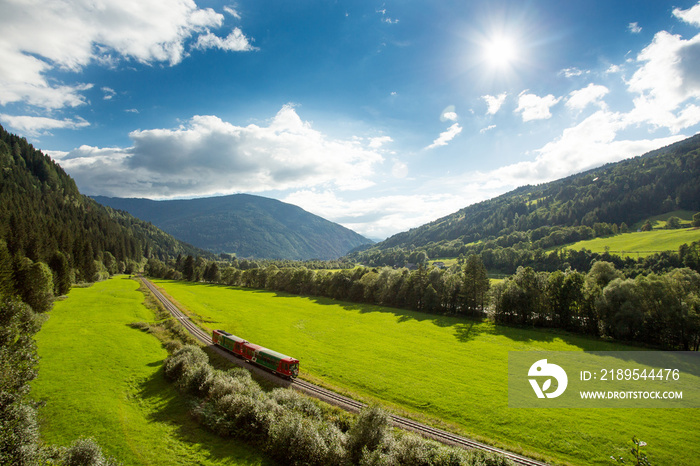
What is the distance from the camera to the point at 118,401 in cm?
3266

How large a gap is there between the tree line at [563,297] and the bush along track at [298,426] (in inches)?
2321

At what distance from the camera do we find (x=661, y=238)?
149m

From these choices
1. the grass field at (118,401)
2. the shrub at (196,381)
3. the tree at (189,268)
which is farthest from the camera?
the tree at (189,268)

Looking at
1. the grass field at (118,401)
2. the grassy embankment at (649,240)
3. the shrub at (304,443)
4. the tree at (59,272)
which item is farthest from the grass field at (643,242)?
the tree at (59,272)

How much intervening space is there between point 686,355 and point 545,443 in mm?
46473

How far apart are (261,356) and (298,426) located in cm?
2047

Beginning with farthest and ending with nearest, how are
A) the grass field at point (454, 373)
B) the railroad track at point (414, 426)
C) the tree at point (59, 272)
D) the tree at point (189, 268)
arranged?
the tree at point (189, 268)
the tree at point (59, 272)
the grass field at point (454, 373)
the railroad track at point (414, 426)

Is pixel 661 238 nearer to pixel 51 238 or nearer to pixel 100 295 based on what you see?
pixel 100 295

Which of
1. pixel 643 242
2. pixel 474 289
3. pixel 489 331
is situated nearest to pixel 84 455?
pixel 489 331

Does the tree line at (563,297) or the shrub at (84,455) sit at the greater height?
the tree line at (563,297)

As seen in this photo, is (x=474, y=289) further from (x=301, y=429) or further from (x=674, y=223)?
(x=674, y=223)

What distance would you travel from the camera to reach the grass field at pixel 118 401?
85.4ft

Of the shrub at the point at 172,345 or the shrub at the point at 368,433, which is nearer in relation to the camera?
the shrub at the point at 368,433

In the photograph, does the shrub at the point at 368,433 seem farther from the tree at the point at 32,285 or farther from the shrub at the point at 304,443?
the tree at the point at 32,285
